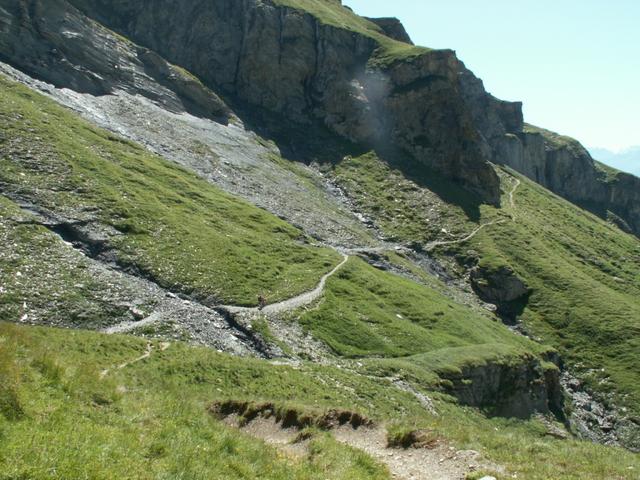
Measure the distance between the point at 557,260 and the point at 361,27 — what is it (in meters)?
94.7

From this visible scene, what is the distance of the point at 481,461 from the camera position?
20.0 metres

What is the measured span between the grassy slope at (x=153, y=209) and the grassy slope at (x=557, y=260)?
37.0m

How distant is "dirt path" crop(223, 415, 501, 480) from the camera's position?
19.7 meters

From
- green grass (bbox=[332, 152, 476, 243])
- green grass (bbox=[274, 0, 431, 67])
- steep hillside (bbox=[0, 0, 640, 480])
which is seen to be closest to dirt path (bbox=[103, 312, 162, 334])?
steep hillside (bbox=[0, 0, 640, 480])

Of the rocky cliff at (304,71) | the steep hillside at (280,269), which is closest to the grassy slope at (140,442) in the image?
the steep hillside at (280,269)

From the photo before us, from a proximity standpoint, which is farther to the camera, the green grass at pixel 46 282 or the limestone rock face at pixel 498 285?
the limestone rock face at pixel 498 285

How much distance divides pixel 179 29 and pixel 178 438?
154613mm

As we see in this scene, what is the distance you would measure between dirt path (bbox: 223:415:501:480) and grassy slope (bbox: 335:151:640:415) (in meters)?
65.2

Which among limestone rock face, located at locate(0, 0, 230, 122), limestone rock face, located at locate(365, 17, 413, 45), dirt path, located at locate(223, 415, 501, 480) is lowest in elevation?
dirt path, located at locate(223, 415, 501, 480)

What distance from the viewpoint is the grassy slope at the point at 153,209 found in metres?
62.0

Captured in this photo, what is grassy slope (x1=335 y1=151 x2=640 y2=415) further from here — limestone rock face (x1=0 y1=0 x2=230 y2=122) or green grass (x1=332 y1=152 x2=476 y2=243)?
limestone rock face (x1=0 y1=0 x2=230 y2=122)

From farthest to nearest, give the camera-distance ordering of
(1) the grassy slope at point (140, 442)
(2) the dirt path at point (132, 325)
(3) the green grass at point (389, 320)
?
1. (3) the green grass at point (389, 320)
2. (2) the dirt path at point (132, 325)
3. (1) the grassy slope at point (140, 442)

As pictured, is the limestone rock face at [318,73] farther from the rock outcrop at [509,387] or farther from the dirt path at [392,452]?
the dirt path at [392,452]

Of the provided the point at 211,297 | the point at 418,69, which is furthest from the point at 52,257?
the point at 418,69
